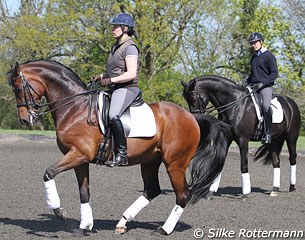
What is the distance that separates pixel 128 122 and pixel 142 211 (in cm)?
222

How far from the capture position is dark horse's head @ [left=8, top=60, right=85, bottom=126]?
7289 mm

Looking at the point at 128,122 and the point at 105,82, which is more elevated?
the point at 105,82

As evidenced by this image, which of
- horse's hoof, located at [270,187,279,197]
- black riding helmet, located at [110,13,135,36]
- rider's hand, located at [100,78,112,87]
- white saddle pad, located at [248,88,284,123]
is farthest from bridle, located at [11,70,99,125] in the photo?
white saddle pad, located at [248,88,284,123]

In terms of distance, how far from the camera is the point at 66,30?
38406mm

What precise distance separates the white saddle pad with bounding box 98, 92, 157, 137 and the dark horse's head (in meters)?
0.45

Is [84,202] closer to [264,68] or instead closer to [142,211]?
[142,211]

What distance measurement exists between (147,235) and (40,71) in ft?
7.72

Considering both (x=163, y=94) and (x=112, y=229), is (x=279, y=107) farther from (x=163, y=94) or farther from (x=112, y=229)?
(x=163, y=94)

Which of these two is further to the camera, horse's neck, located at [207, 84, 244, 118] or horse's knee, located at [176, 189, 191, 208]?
horse's neck, located at [207, 84, 244, 118]

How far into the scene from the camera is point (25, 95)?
7277 millimetres

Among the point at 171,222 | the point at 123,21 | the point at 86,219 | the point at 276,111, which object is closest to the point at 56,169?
the point at 86,219

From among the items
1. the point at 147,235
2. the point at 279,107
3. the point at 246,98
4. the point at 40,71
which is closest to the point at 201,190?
the point at 147,235

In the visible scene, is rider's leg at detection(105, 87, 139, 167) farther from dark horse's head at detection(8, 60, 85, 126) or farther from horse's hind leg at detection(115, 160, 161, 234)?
horse's hind leg at detection(115, 160, 161, 234)

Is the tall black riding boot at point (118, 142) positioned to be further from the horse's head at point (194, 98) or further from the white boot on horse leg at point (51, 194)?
the horse's head at point (194, 98)
